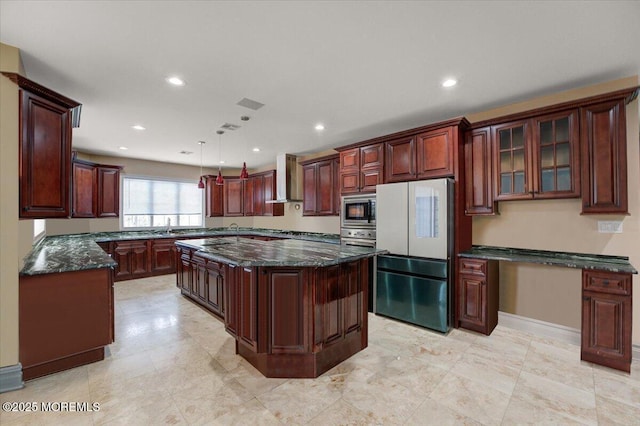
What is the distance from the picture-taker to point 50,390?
2.20m

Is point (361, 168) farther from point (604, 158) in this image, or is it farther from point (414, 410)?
point (414, 410)

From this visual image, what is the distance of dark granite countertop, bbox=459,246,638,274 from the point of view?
2.51 m

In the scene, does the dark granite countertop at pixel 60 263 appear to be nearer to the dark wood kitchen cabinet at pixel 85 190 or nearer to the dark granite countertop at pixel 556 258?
the dark wood kitchen cabinet at pixel 85 190

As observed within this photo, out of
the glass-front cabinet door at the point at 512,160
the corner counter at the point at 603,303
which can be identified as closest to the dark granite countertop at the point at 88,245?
the glass-front cabinet door at the point at 512,160

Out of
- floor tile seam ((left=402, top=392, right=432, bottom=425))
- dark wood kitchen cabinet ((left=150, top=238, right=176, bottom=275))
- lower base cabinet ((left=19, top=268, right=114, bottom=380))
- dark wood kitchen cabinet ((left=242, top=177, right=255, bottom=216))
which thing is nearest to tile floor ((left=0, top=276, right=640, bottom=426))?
floor tile seam ((left=402, top=392, right=432, bottom=425))

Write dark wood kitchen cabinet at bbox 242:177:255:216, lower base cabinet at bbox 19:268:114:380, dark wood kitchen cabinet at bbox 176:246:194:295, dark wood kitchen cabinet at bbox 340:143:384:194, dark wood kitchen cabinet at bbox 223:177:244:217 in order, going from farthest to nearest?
dark wood kitchen cabinet at bbox 223:177:244:217
dark wood kitchen cabinet at bbox 242:177:255:216
dark wood kitchen cabinet at bbox 176:246:194:295
dark wood kitchen cabinet at bbox 340:143:384:194
lower base cabinet at bbox 19:268:114:380

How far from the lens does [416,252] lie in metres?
3.46

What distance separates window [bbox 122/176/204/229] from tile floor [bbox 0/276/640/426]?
4191 mm

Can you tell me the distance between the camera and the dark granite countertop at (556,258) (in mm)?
2509

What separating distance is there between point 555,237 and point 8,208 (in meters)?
5.00

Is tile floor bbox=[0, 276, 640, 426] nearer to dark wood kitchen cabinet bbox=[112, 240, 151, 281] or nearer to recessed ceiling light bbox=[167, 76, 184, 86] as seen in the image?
recessed ceiling light bbox=[167, 76, 184, 86]

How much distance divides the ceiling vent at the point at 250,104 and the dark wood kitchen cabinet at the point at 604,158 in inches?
130

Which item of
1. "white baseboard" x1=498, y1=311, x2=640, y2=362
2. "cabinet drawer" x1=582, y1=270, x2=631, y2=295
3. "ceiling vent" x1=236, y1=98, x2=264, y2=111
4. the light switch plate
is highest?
"ceiling vent" x1=236, y1=98, x2=264, y2=111

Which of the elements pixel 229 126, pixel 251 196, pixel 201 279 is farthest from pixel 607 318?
pixel 251 196
